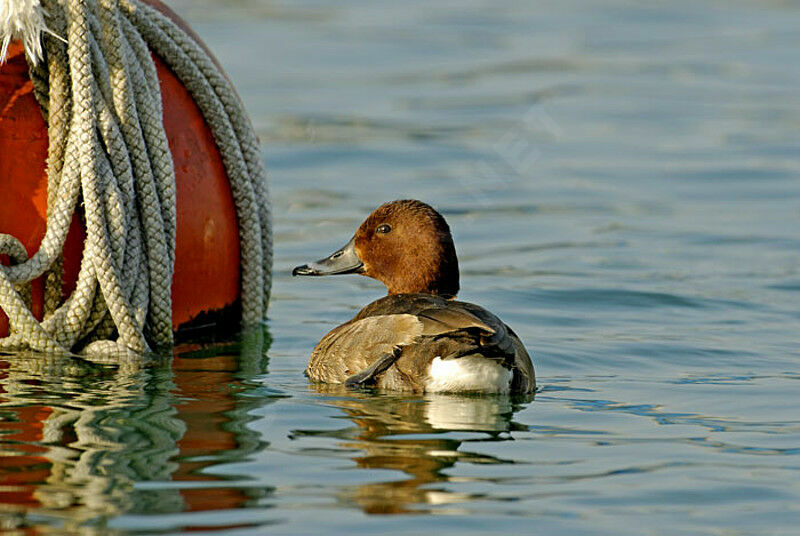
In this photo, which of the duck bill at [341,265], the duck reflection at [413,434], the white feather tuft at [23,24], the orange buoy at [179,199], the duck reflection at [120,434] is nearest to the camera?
the duck reflection at [120,434]

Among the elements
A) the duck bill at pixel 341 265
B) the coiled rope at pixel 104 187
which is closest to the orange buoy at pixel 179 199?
the coiled rope at pixel 104 187

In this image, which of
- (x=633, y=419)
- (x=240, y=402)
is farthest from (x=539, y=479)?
(x=240, y=402)

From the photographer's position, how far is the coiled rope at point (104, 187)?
20.5ft

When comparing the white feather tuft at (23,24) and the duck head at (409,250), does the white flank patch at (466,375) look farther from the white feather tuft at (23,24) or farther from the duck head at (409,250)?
the white feather tuft at (23,24)

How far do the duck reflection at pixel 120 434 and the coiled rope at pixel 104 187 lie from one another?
0.19m

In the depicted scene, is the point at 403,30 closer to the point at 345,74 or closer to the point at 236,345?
the point at 345,74

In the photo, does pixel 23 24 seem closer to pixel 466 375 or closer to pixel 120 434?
pixel 120 434

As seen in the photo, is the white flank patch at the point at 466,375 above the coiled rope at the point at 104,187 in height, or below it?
below

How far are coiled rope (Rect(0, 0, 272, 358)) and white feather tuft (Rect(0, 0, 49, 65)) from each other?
0.07 meters

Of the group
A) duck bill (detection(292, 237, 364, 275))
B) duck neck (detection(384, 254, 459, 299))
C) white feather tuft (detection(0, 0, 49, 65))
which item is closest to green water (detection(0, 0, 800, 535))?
duck bill (detection(292, 237, 364, 275))

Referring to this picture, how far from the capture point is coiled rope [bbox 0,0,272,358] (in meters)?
6.26

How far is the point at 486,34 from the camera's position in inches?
656

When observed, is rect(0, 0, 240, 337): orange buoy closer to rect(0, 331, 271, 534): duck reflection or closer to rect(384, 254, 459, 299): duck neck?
rect(0, 331, 271, 534): duck reflection

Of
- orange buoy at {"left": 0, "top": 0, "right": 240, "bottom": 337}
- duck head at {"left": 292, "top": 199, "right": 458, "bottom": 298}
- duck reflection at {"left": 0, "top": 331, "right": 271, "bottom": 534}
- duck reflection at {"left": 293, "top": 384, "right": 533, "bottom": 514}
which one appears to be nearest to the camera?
duck reflection at {"left": 0, "top": 331, "right": 271, "bottom": 534}
